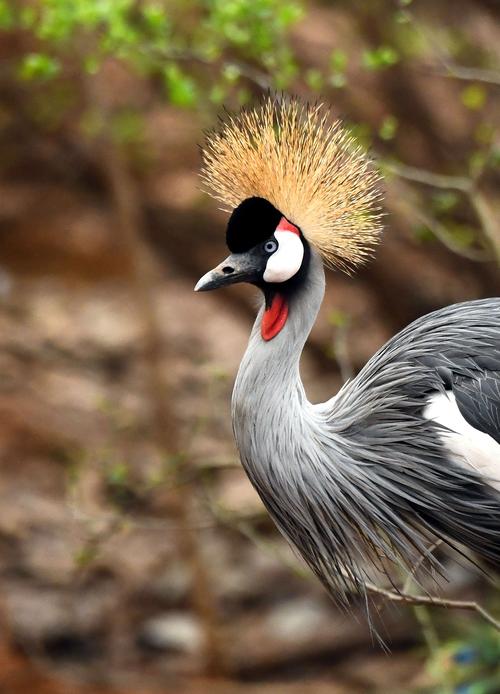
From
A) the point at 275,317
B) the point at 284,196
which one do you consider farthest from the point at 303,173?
the point at 275,317

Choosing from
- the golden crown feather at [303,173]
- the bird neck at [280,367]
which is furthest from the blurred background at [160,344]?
the bird neck at [280,367]

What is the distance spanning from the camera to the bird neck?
1982 millimetres

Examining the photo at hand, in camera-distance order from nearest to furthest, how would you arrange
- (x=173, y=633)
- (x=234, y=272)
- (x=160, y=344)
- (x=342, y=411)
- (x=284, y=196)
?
(x=234, y=272) → (x=284, y=196) → (x=342, y=411) → (x=160, y=344) → (x=173, y=633)

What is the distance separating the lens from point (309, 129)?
2.13m

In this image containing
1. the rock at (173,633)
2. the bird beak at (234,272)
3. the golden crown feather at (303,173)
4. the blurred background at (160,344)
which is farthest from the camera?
the rock at (173,633)

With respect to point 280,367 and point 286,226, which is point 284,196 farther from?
point 280,367

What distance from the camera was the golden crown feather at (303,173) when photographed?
6.75 feet

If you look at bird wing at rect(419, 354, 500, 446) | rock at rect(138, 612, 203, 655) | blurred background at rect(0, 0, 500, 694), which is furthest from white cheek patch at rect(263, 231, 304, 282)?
rock at rect(138, 612, 203, 655)

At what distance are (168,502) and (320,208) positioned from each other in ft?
10.6

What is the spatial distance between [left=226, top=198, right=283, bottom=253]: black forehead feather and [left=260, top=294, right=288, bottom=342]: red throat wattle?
11 centimetres

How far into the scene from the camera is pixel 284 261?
196 centimetres

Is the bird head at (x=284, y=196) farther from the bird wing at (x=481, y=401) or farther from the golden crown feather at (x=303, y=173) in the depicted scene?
the bird wing at (x=481, y=401)

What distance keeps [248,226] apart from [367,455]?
1.57ft

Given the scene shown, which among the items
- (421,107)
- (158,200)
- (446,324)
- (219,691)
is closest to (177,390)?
(158,200)
